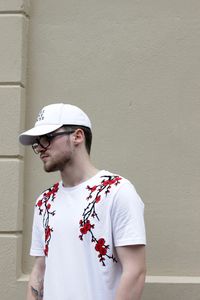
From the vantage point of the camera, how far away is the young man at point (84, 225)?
103 inches

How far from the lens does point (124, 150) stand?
4.00 meters

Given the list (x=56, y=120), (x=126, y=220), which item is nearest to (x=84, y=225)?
(x=126, y=220)

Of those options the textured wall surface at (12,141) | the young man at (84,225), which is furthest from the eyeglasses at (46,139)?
the textured wall surface at (12,141)

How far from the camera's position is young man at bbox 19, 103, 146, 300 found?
8.59 ft

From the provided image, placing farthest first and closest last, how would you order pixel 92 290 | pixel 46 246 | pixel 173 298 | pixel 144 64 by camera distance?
pixel 144 64 → pixel 173 298 → pixel 46 246 → pixel 92 290

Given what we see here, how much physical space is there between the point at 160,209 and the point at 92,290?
1389 mm

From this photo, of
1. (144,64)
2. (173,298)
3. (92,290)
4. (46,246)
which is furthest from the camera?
(144,64)

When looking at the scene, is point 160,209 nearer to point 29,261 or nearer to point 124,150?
point 124,150

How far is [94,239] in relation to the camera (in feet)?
8.68

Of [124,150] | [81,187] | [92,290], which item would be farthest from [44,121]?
[124,150]

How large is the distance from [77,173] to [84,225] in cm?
30

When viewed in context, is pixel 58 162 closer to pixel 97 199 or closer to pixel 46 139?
pixel 46 139

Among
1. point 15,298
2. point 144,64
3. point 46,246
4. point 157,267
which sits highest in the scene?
point 144,64

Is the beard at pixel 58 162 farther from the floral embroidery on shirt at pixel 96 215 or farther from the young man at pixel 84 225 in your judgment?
the floral embroidery on shirt at pixel 96 215
